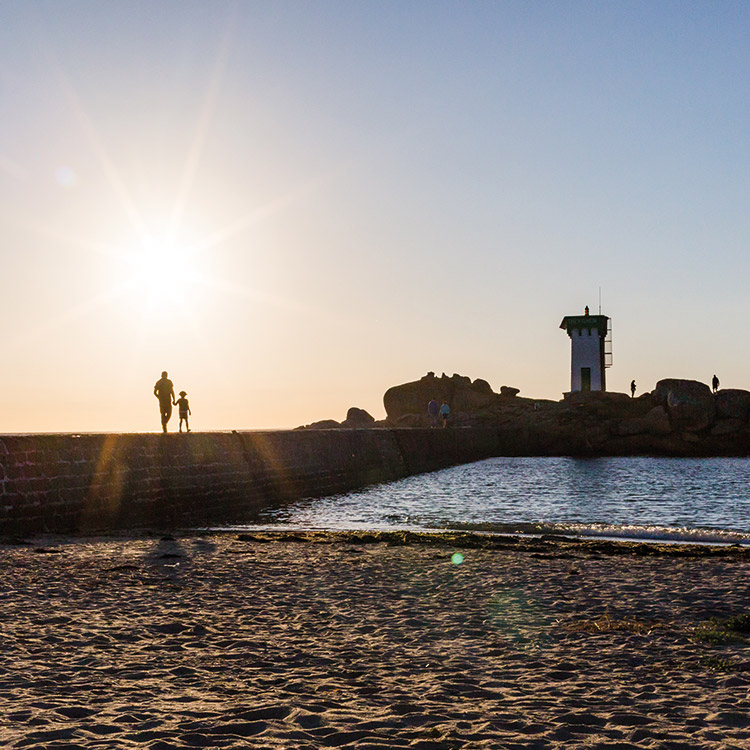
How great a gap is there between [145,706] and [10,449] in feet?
31.3

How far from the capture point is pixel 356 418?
270ft

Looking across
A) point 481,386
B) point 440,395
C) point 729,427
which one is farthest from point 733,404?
point 440,395

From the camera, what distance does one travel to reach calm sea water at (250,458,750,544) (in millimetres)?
17203

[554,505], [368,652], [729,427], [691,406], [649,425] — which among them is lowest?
[554,505]

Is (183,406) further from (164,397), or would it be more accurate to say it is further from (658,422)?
(658,422)

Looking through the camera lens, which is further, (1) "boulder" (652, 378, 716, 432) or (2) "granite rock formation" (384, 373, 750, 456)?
(2) "granite rock formation" (384, 373, 750, 456)

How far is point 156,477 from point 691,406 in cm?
4534

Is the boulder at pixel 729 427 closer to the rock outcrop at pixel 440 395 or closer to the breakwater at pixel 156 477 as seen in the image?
the rock outcrop at pixel 440 395

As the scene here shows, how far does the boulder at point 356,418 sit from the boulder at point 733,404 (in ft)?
112

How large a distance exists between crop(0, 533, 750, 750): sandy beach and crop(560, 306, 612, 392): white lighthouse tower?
5460cm

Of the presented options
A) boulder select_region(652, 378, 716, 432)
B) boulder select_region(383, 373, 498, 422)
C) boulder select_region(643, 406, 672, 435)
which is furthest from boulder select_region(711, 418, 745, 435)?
A: boulder select_region(383, 373, 498, 422)

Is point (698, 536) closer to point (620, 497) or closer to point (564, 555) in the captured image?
point (564, 555)

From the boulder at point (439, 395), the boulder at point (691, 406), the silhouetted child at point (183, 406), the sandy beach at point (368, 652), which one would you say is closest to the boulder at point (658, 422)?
the boulder at point (691, 406)

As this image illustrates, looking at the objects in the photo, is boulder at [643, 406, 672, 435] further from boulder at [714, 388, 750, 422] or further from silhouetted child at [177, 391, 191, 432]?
silhouetted child at [177, 391, 191, 432]
